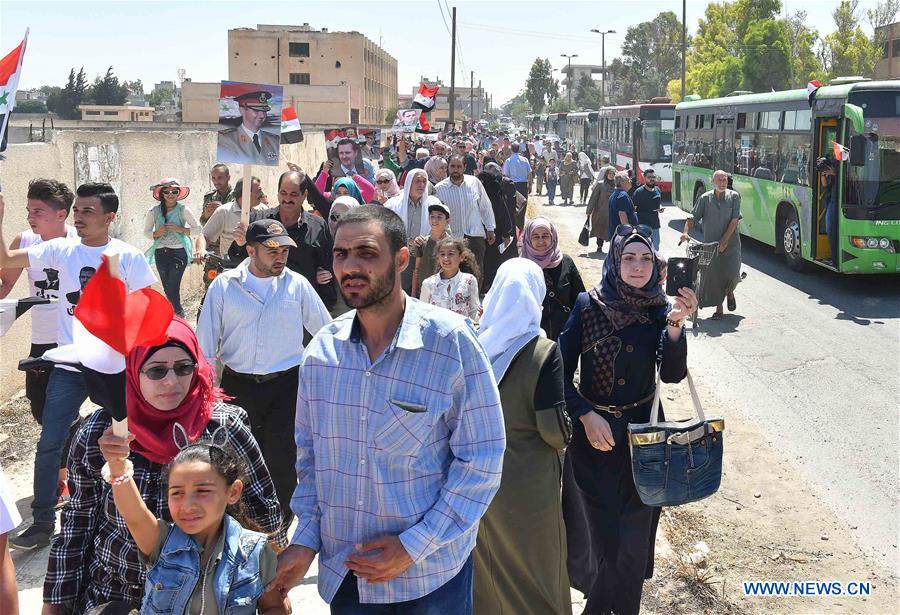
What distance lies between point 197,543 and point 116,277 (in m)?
0.76

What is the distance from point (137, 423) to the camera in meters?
2.92

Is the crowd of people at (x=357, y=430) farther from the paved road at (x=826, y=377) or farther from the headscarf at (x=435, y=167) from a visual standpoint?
the headscarf at (x=435, y=167)

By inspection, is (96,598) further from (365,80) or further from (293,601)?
(365,80)

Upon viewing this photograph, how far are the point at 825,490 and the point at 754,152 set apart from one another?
12.5 metres

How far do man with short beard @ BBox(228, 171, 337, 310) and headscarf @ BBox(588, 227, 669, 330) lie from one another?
2.59m

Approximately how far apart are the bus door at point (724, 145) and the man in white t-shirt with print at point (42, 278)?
15683mm

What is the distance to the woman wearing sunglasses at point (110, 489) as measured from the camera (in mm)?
2912

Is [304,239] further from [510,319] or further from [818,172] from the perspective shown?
[818,172]

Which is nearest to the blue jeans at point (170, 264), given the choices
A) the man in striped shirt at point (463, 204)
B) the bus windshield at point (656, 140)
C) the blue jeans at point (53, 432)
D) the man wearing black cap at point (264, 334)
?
the man in striped shirt at point (463, 204)

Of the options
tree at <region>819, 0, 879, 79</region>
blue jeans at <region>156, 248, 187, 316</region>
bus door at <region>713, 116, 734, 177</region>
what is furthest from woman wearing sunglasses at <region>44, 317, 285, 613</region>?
tree at <region>819, 0, 879, 79</region>

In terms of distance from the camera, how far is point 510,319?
3854 mm

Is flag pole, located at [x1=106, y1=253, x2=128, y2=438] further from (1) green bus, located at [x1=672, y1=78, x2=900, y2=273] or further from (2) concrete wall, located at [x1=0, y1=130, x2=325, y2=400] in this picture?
(1) green bus, located at [x1=672, y1=78, x2=900, y2=273]

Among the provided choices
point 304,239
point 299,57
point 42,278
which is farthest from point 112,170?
point 299,57

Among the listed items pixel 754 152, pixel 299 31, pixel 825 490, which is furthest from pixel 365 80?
pixel 825 490
